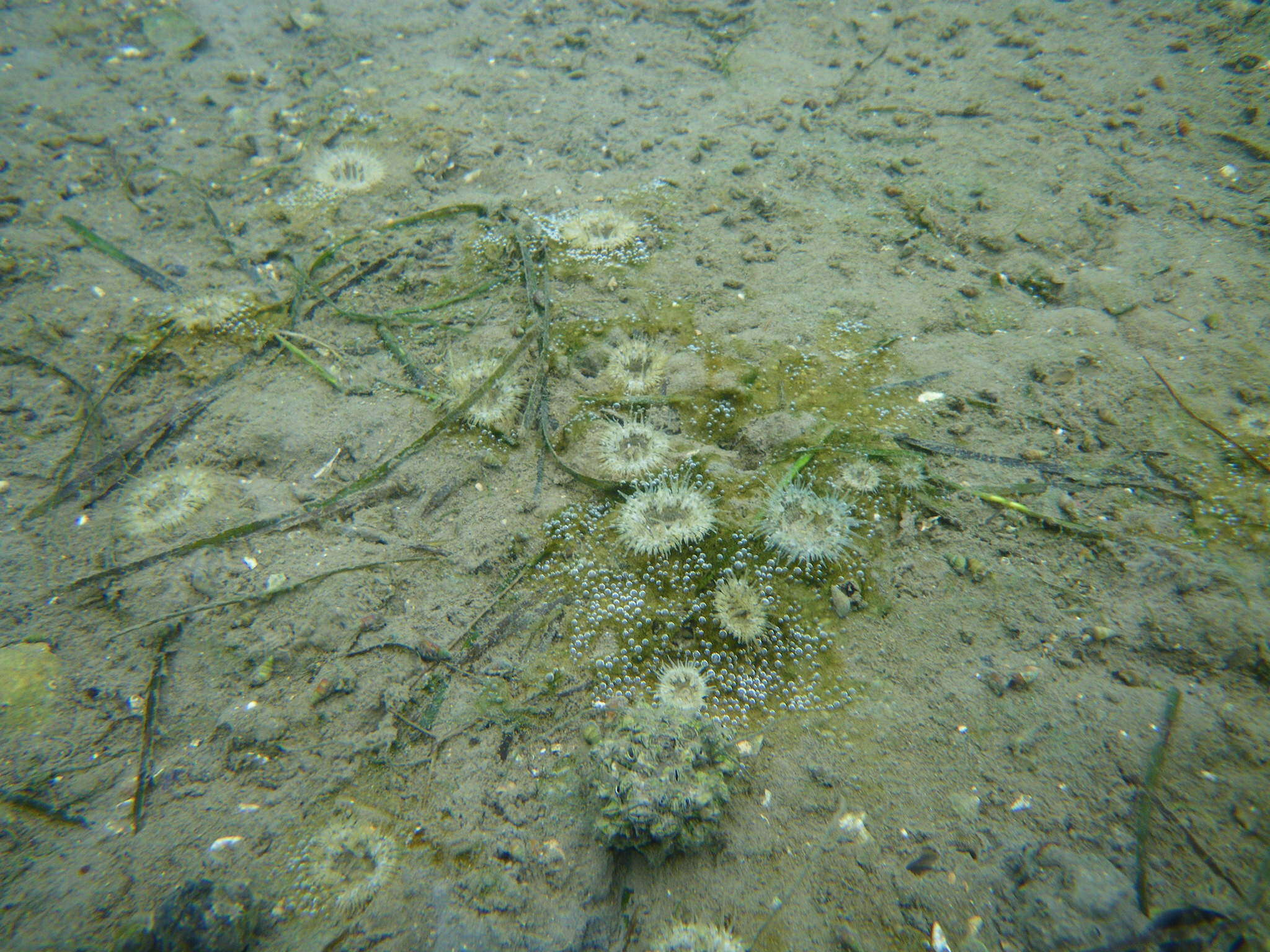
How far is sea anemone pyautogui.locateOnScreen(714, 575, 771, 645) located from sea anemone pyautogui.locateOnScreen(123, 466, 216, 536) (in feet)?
7.91

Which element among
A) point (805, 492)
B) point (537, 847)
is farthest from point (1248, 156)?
point (537, 847)

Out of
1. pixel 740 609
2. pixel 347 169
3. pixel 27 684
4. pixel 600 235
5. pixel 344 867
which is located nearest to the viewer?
pixel 344 867

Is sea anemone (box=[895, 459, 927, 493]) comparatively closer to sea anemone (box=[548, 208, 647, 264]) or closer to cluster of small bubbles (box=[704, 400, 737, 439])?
cluster of small bubbles (box=[704, 400, 737, 439])

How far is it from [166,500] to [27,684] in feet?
2.91

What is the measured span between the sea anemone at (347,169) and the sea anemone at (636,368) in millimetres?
2293

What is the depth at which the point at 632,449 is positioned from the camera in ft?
10.1

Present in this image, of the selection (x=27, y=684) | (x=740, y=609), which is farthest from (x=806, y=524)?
(x=27, y=684)

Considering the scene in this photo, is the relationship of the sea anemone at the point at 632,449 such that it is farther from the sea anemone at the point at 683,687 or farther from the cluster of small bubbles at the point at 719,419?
the sea anemone at the point at 683,687

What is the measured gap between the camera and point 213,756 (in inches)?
91.2

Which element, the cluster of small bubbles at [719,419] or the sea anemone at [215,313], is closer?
the cluster of small bubbles at [719,419]

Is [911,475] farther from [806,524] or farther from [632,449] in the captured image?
[632,449]

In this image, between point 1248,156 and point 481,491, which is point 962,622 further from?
point 1248,156

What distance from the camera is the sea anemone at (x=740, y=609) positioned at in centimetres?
257

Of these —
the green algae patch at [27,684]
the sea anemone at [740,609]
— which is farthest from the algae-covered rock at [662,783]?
the green algae patch at [27,684]
